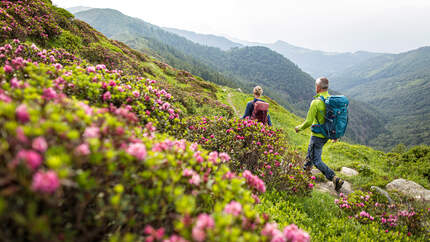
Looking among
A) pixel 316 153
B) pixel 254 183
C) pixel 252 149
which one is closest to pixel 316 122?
pixel 316 153

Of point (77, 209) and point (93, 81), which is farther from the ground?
point (93, 81)

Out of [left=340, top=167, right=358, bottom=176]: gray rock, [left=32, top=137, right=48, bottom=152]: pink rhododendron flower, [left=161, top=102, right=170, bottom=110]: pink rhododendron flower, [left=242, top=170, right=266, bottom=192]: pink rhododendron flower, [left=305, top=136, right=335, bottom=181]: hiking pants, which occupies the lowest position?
[left=340, top=167, right=358, bottom=176]: gray rock

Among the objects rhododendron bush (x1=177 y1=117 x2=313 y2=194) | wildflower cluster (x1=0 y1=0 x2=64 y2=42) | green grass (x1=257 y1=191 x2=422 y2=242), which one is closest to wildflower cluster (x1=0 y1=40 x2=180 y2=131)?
rhododendron bush (x1=177 y1=117 x2=313 y2=194)

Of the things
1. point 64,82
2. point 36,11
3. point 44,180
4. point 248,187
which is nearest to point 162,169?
point 44,180

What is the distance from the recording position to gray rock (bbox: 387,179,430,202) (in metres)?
6.81

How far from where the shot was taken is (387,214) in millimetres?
5449

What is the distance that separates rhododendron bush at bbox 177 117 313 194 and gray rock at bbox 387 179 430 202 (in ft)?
14.5

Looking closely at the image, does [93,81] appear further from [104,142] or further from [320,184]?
[320,184]

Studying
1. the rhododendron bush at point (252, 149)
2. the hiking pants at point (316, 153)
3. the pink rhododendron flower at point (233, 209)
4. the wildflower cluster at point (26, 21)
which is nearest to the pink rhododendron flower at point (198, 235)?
the pink rhododendron flower at point (233, 209)

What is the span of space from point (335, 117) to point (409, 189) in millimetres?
4649

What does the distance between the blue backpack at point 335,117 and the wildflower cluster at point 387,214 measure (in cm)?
198

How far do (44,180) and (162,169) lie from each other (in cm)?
93

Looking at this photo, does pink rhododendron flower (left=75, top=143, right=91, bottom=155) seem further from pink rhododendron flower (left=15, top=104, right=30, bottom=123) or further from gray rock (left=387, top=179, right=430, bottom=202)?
gray rock (left=387, top=179, right=430, bottom=202)

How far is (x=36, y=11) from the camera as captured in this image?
9477 millimetres
